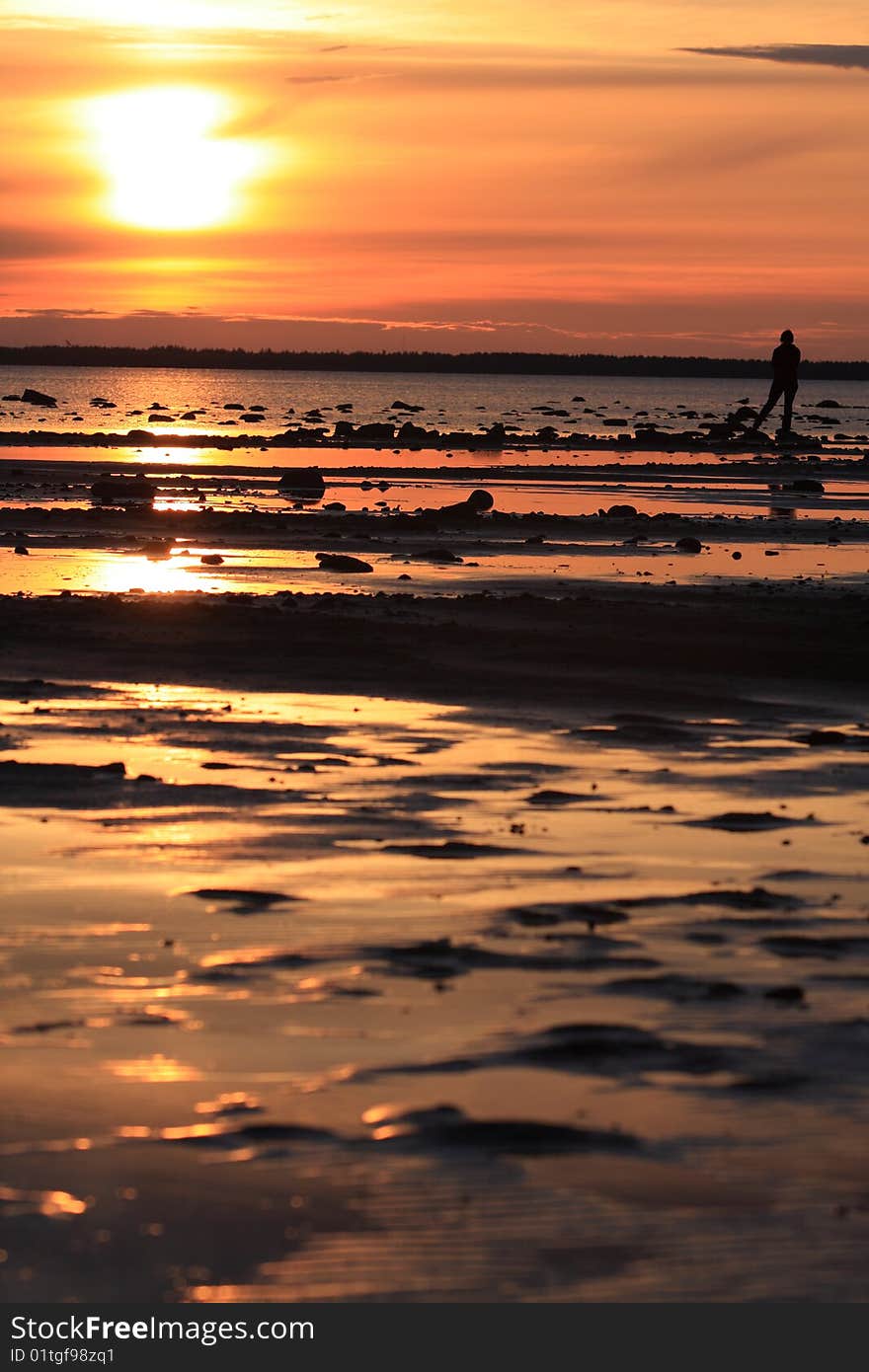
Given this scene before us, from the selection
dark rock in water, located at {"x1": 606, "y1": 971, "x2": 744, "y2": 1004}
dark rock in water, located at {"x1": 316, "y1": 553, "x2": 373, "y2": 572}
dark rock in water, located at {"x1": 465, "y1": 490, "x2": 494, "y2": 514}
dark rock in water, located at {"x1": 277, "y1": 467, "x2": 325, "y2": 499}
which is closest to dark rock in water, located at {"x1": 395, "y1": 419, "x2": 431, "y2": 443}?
dark rock in water, located at {"x1": 277, "y1": 467, "x2": 325, "y2": 499}

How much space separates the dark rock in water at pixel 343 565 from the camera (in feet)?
80.0

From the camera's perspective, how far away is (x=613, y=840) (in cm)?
947

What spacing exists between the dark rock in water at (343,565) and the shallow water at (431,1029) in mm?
12954

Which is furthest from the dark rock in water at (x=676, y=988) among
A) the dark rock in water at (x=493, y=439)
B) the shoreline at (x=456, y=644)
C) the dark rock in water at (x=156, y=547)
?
the dark rock in water at (x=493, y=439)

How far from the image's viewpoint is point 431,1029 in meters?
6.64

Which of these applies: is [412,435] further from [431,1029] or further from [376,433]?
[431,1029]

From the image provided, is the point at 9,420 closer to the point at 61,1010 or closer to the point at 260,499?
the point at 260,499

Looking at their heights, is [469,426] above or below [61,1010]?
above

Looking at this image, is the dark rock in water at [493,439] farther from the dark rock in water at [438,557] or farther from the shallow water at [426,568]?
the dark rock in water at [438,557]

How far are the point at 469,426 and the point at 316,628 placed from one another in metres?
72.3

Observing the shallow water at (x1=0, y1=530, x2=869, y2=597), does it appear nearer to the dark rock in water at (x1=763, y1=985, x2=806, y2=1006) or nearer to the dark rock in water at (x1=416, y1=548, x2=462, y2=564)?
the dark rock in water at (x1=416, y1=548, x2=462, y2=564)

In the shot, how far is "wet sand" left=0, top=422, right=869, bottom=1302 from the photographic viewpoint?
5102 millimetres

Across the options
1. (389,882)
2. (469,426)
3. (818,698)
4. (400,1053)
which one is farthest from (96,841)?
(469,426)

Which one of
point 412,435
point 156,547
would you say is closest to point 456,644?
point 156,547
